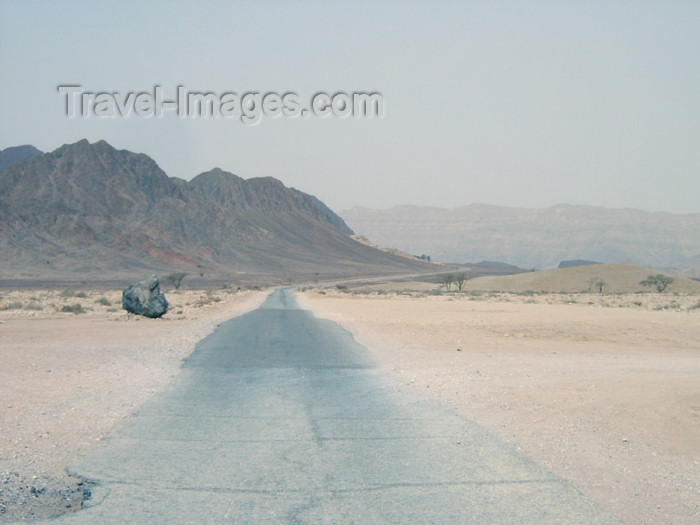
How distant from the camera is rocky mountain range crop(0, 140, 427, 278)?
113375 mm

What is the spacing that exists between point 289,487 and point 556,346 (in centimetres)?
1527

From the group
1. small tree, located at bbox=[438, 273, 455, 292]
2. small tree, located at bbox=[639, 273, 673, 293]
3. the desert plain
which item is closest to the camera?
the desert plain

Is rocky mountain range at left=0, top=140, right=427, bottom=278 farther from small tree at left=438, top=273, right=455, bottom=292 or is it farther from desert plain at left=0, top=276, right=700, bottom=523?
desert plain at left=0, top=276, right=700, bottom=523

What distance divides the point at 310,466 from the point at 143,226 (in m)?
139

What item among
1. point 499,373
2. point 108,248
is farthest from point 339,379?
point 108,248

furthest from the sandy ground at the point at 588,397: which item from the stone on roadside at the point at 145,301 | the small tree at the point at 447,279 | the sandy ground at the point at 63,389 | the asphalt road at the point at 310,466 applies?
the small tree at the point at 447,279

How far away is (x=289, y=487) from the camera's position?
560cm

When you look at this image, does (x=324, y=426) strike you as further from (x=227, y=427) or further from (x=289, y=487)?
(x=289, y=487)

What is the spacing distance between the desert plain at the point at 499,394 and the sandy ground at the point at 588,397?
24mm

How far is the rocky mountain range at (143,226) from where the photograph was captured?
372 feet

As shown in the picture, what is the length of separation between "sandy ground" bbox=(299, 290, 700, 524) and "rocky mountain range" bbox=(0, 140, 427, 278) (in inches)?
3662

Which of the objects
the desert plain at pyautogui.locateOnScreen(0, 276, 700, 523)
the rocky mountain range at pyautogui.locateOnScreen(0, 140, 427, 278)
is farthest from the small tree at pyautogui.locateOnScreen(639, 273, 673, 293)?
the rocky mountain range at pyautogui.locateOnScreen(0, 140, 427, 278)

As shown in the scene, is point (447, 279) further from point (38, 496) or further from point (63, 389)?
point (38, 496)

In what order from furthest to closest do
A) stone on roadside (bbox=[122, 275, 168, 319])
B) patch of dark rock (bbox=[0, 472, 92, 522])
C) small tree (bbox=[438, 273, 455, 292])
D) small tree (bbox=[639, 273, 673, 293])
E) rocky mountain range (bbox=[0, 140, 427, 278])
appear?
rocky mountain range (bbox=[0, 140, 427, 278]), small tree (bbox=[438, 273, 455, 292]), small tree (bbox=[639, 273, 673, 293]), stone on roadside (bbox=[122, 275, 168, 319]), patch of dark rock (bbox=[0, 472, 92, 522])
